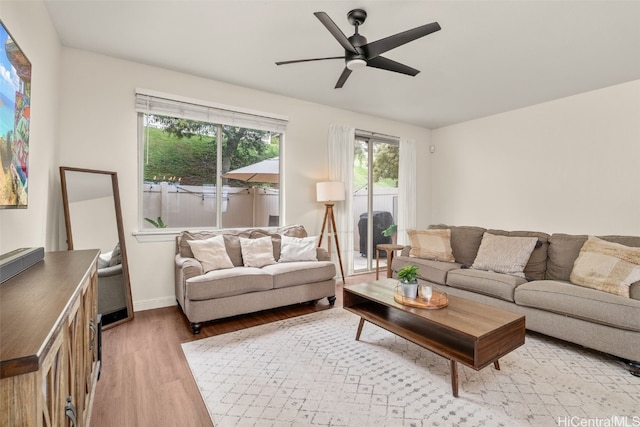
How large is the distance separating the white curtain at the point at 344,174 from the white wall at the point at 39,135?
311cm

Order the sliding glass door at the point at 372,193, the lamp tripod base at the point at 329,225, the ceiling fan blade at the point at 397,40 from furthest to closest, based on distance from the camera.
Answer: the sliding glass door at the point at 372,193 → the lamp tripod base at the point at 329,225 → the ceiling fan blade at the point at 397,40

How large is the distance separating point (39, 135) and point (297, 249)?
2453 mm

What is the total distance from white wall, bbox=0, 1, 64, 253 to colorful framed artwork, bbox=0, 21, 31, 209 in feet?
0.37

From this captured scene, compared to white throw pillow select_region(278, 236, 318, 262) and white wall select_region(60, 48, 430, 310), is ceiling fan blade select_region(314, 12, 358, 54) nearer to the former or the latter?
white wall select_region(60, 48, 430, 310)

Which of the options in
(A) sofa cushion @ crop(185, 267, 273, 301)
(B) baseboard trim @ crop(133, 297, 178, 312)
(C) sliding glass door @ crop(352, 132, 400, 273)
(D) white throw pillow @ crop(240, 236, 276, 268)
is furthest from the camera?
(C) sliding glass door @ crop(352, 132, 400, 273)

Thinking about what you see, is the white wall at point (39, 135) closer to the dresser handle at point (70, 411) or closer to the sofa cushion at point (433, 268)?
the dresser handle at point (70, 411)

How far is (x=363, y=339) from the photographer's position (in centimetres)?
257

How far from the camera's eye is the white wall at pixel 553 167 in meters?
3.52

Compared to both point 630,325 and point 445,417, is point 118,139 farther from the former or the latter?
point 630,325

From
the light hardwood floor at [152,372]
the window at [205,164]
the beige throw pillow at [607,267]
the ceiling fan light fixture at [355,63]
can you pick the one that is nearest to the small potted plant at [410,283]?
the light hardwood floor at [152,372]

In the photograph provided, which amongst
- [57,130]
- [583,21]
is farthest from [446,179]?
[57,130]

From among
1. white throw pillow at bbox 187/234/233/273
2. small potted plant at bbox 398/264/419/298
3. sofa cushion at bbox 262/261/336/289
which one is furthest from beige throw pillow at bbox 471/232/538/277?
white throw pillow at bbox 187/234/233/273

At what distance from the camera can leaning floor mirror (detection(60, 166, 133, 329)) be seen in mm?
2783

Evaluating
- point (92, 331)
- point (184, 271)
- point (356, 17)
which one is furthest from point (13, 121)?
point (356, 17)
